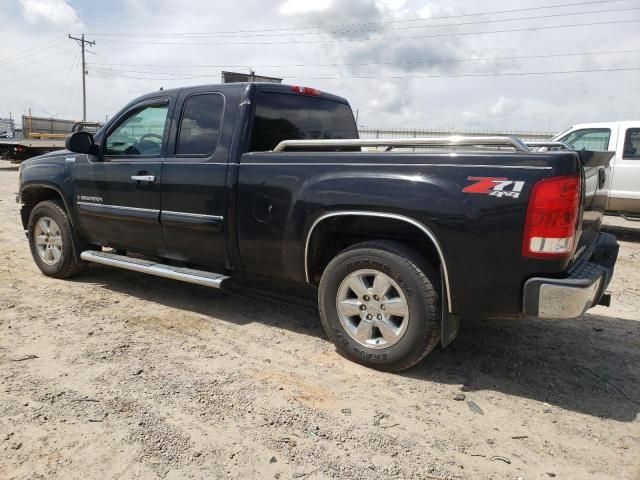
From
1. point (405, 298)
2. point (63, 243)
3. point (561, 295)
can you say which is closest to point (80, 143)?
point (63, 243)

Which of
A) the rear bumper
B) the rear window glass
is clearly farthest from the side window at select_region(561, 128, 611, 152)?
the rear bumper

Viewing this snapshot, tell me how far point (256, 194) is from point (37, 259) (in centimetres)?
322

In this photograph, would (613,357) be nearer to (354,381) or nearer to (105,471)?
(354,381)

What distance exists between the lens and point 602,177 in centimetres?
376

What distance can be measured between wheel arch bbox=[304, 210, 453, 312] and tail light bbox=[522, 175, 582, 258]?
519 millimetres

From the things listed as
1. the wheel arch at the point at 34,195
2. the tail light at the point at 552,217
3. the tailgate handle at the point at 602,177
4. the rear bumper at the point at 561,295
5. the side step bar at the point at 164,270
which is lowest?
the side step bar at the point at 164,270

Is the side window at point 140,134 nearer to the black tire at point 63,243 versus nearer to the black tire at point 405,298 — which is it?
the black tire at point 63,243

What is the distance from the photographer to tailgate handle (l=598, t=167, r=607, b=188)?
3.66 metres

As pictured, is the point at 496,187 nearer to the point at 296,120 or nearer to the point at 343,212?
the point at 343,212

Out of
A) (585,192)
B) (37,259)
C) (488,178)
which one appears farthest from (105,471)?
(37,259)

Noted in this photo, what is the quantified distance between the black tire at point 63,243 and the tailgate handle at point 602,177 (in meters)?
4.81

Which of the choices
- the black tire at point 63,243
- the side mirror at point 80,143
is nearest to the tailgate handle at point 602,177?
the side mirror at point 80,143

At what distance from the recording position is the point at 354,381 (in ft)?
11.2

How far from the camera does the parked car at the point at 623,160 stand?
9.19m
